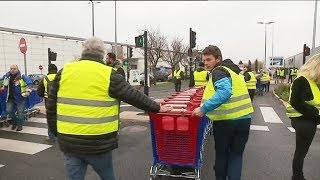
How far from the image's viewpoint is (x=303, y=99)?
14.2ft

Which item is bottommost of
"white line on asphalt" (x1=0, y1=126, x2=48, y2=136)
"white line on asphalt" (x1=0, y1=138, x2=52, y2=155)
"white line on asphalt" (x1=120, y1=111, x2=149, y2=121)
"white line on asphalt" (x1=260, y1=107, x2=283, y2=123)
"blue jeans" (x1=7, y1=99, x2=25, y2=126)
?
"white line on asphalt" (x1=0, y1=138, x2=52, y2=155)

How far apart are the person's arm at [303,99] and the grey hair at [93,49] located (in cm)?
256

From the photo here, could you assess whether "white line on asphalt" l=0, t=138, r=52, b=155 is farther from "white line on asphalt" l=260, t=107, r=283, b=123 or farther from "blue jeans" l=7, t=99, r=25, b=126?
"white line on asphalt" l=260, t=107, r=283, b=123

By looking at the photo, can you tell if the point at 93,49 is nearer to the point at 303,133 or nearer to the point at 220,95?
the point at 220,95

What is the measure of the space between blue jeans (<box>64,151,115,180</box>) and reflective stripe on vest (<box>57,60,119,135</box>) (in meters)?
0.25

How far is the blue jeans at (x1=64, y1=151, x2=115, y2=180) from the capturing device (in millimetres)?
3219

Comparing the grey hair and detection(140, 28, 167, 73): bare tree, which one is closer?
the grey hair

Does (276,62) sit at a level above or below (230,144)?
above

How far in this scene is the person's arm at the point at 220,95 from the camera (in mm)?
3906

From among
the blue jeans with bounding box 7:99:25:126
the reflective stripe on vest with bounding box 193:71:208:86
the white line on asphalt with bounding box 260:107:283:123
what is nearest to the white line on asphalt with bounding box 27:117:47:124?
the blue jeans with bounding box 7:99:25:126

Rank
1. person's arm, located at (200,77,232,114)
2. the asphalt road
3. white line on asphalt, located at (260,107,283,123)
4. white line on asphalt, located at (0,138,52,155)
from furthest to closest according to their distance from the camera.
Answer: white line on asphalt, located at (260,107,283,123)
white line on asphalt, located at (0,138,52,155)
the asphalt road
person's arm, located at (200,77,232,114)

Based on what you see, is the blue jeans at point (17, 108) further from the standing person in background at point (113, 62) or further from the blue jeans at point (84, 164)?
the blue jeans at point (84, 164)

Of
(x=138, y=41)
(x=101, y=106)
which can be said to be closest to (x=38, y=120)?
(x=138, y=41)

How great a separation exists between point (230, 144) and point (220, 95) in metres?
0.80
